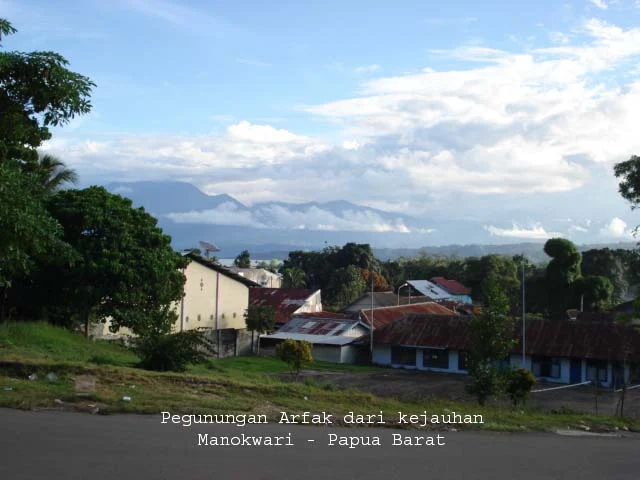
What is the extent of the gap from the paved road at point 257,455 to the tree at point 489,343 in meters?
6.57

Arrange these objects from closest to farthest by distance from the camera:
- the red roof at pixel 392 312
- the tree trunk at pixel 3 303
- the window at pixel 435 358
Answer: the tree trunk at pixel 3 303 → the window at pixel 435 358 → the red roof at pixel 392 312

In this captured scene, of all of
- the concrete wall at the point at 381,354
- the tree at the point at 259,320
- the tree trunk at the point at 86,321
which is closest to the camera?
the tree trunk at the point at 86,321

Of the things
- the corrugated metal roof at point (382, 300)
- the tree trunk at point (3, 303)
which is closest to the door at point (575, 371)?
the corrugated metal roof at point (382, 300)

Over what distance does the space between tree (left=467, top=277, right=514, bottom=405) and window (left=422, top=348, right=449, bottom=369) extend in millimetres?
23369

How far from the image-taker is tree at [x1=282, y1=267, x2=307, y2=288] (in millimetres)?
76062

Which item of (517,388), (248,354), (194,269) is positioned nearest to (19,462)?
(517,388)

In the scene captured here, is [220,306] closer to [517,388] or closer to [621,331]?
[621,331]

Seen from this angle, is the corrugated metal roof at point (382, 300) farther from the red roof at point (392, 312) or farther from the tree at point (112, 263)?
the tree at point (112, 263)

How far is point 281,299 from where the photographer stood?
60.0m

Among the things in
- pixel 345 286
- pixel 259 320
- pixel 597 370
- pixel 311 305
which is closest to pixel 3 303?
pixel 259 320

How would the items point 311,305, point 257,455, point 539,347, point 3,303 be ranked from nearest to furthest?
point 257,455 < point 3,303 < point 539,347 < point 311,305

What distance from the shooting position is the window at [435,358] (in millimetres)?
40781

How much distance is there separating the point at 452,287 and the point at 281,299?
31.6 metres

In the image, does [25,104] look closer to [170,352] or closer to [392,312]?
[170,352]
